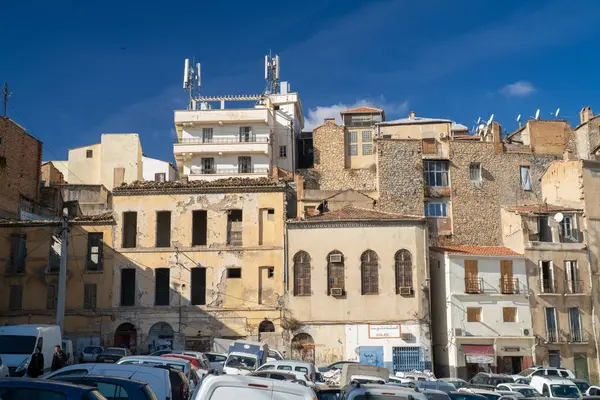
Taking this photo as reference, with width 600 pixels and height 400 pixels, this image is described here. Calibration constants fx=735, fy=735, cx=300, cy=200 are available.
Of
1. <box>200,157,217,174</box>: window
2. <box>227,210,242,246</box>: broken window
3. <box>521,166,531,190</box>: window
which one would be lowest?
<box>227,210,242,246</box>: broken window

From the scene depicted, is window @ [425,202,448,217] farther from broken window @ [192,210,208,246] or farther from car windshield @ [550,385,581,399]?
car windshield @ [550,385,581,399]

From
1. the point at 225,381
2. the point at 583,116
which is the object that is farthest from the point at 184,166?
the point at 225,381

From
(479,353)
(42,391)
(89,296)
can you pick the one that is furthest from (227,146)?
(42,391)

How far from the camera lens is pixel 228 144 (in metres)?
64.4

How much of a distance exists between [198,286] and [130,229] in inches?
226

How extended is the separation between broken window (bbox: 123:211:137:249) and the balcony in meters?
19.5

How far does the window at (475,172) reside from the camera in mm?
59250

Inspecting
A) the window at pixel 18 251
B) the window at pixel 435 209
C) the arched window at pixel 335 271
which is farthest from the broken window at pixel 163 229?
the window at pixel 435 209

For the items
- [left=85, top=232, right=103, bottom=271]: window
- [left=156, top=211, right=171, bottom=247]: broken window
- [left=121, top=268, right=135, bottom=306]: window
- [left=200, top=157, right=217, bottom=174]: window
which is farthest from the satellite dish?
[left=200, top=157, right=217, bottom=174]: window

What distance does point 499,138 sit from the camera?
2409 inches

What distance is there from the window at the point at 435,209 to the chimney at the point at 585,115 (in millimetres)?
17022

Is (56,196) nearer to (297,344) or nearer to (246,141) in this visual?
(246,141)

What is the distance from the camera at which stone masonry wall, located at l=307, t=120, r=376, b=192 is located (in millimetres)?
62250

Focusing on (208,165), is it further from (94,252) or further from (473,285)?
(473,285)
